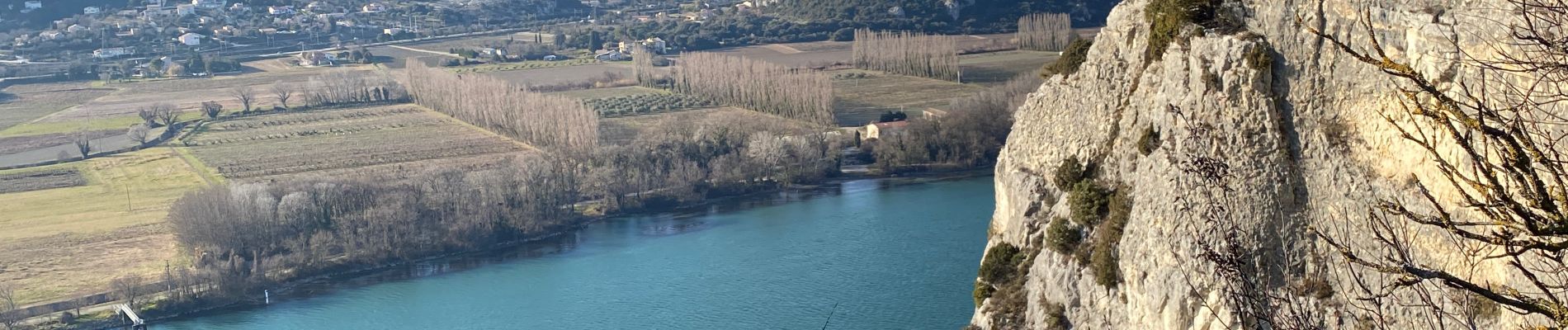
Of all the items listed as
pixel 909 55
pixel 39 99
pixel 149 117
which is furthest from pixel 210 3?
pixel 909 55

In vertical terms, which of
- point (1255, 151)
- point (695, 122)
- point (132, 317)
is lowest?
point (132, 317)

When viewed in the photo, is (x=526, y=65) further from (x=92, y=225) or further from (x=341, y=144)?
(x=92, y=225)

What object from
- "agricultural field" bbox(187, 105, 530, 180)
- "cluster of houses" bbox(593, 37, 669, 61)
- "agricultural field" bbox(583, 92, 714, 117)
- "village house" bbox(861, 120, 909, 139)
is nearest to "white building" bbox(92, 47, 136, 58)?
"cluster of houses" bbox(593, 37, 669, 61)

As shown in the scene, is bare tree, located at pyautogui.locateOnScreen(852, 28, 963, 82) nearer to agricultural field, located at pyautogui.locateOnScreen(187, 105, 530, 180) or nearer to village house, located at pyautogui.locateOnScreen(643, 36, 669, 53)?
village house, located at pyautogui.locateOnScreen(643, 36, 669, 53)

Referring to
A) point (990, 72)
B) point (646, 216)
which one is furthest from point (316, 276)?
point (990, 72)

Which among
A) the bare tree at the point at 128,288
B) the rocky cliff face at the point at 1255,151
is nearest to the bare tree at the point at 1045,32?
the bare tree at the point at 128,288

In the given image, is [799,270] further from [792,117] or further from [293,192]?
[792,117]
